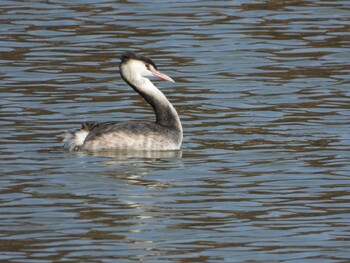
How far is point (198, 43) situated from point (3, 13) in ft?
12.6

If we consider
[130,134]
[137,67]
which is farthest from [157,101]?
[130,134]

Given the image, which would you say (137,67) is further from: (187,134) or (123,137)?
(123,137)

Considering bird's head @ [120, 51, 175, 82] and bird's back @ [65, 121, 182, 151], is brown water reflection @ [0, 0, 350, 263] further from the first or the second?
bird's head @ [120, 51, 175, 82]

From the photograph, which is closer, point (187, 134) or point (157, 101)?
point (157, 101)

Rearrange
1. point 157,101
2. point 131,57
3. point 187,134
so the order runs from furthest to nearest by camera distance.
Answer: point 187,134 → point 157,101 → point 131,57

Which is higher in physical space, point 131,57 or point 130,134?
point 131,57

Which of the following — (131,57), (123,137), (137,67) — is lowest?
(123,137)

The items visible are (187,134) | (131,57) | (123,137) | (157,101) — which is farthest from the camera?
(187,134)

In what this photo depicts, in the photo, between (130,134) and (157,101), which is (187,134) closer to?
(157,101)

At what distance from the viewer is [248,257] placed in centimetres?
1061

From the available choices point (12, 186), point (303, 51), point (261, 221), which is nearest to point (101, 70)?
point (303, 51)

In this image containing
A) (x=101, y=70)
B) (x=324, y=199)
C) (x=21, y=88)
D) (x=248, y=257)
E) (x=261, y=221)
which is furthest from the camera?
(x=101, y=70)

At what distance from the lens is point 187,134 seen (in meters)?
16.3

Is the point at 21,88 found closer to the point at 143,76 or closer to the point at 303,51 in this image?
the point at 143,76
